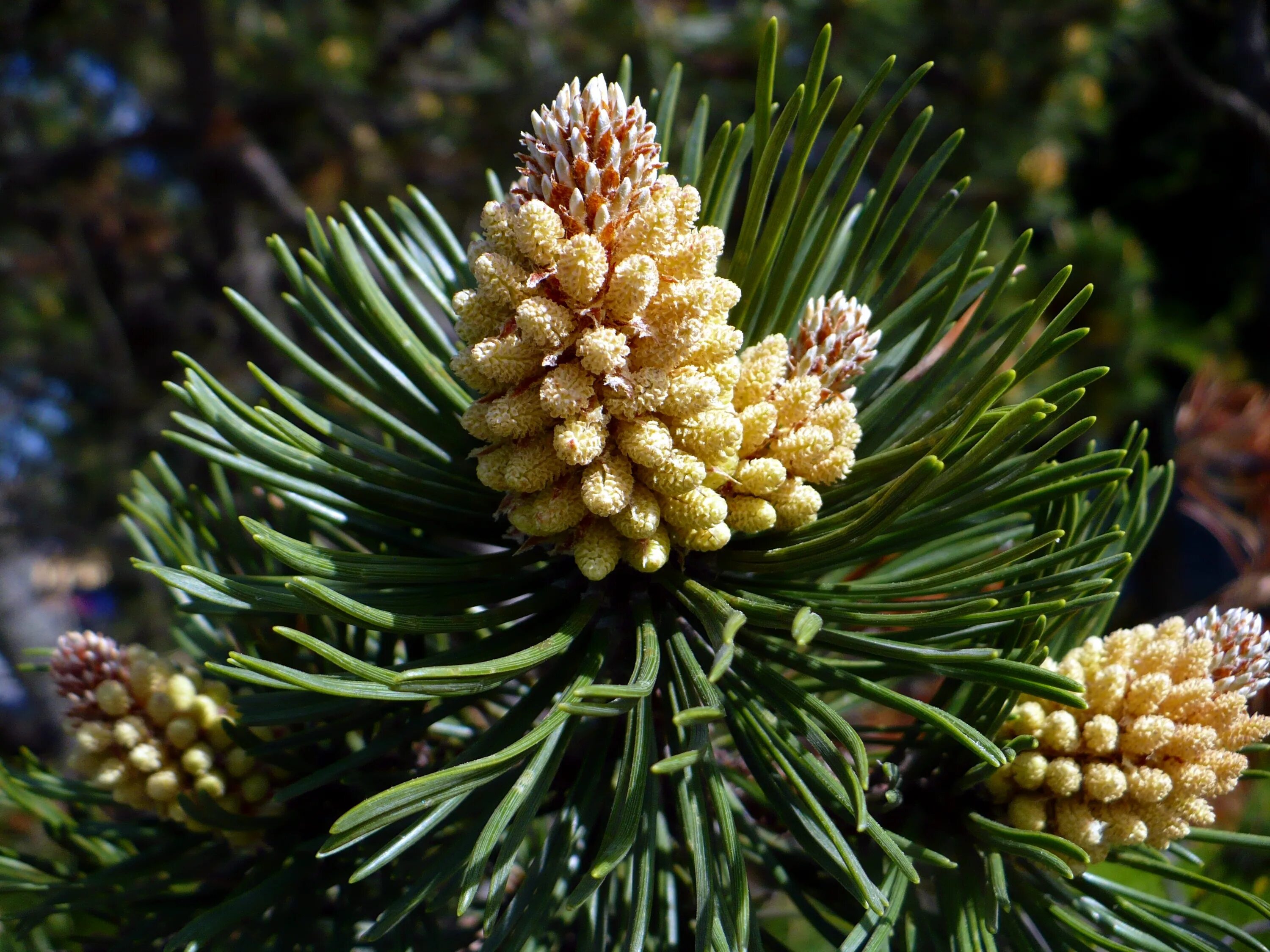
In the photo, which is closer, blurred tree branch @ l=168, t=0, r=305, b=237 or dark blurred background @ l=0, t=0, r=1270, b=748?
blurred tree branch @ l=168, t=0, r=305, b=237

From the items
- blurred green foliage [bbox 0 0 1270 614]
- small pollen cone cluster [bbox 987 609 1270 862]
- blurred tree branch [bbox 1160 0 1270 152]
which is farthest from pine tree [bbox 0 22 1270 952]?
blurred green foliage [bbox 0 0 1270 614]

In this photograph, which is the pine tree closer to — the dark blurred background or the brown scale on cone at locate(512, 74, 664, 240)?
the brown scale on cone at locate(512, 74, 664, 240)

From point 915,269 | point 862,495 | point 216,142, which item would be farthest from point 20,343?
point 862,495

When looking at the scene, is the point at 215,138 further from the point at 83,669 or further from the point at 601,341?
the point at 601,341

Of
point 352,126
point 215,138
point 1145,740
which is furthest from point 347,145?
point 1145,740

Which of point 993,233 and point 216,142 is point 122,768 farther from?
point 993,233
